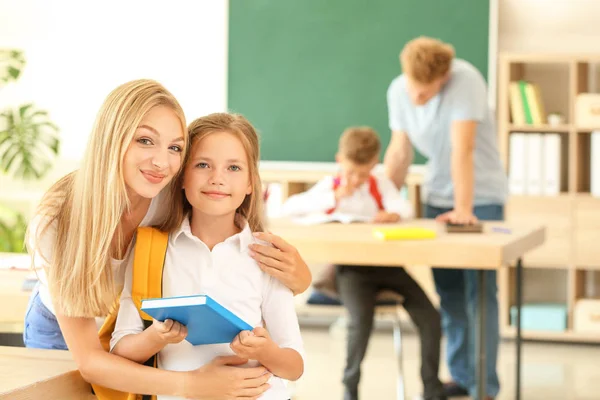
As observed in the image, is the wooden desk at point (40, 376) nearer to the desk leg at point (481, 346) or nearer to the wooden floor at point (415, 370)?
the desk leg at point (481, 346)

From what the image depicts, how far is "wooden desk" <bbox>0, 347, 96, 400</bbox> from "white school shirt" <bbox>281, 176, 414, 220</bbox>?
197 cm

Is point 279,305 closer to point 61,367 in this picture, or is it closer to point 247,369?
point 247,369

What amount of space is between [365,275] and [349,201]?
0.42 m

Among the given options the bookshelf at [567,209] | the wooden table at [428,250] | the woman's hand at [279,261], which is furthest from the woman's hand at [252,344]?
the bookshelf at [567,209]

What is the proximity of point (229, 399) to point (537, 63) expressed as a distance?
3.93 metres

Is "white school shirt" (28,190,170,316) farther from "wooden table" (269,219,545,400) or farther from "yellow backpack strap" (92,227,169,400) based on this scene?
"wooden table" (269,219,545,400)

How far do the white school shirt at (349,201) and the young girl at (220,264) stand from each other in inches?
72.6

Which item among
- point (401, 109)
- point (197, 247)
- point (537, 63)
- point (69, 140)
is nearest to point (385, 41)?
point (537, 63)

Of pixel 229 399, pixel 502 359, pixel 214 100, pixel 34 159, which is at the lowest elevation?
pixel 502 359

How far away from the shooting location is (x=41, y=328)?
5.83ft

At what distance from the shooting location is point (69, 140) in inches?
215

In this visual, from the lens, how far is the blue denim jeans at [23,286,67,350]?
5.79ft

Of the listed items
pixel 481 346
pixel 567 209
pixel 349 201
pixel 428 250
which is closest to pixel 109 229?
pixel 428 250

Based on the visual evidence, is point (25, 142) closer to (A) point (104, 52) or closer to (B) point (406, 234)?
(A) point (104, 52)
